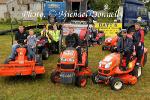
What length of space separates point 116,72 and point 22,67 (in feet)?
8.75

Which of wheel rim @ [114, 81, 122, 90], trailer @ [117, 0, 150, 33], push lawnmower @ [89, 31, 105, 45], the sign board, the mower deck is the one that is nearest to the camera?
wheel rim @ [114, 81, 122, 90]

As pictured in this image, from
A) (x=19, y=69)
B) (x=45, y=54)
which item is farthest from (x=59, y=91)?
(x=45, y=54)

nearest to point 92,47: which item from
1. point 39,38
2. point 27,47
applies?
point 39,38

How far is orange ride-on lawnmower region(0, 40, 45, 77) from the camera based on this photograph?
1005 centimetres

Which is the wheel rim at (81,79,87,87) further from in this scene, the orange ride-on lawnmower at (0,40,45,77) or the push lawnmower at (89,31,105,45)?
the push lawnmower at (89,31,105,45)

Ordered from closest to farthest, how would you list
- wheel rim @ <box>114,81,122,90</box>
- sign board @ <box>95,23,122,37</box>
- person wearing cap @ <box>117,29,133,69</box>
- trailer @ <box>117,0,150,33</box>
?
wheel rim @ <box>114,81,122,90</box> → person wearing cap @ <box>117,29,133,69</box> → sign board @ <box>95,23,122,37</box> → trailer @ <box>117,0,150,33</box>

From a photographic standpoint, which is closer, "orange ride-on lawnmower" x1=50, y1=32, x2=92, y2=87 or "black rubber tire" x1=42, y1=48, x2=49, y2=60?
"orange ride-on lawnmower" x1=50, y1=32, x2=92, y2=87

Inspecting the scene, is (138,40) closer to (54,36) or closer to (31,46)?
(31,46)

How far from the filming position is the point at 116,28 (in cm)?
2080

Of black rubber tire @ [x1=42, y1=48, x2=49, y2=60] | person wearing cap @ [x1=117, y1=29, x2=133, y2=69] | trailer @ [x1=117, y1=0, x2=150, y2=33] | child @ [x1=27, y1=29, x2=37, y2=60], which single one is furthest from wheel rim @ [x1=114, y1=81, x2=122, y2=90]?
trailer @ [x1=117, y1=0, x2=150, y2=33]

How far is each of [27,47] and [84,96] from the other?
9.74ft

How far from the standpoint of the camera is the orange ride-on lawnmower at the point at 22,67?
33.0ft

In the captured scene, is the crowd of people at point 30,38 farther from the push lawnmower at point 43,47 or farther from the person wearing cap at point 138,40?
the person wearing cap at point 138,40

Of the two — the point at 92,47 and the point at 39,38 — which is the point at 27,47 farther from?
the point at 92,47
